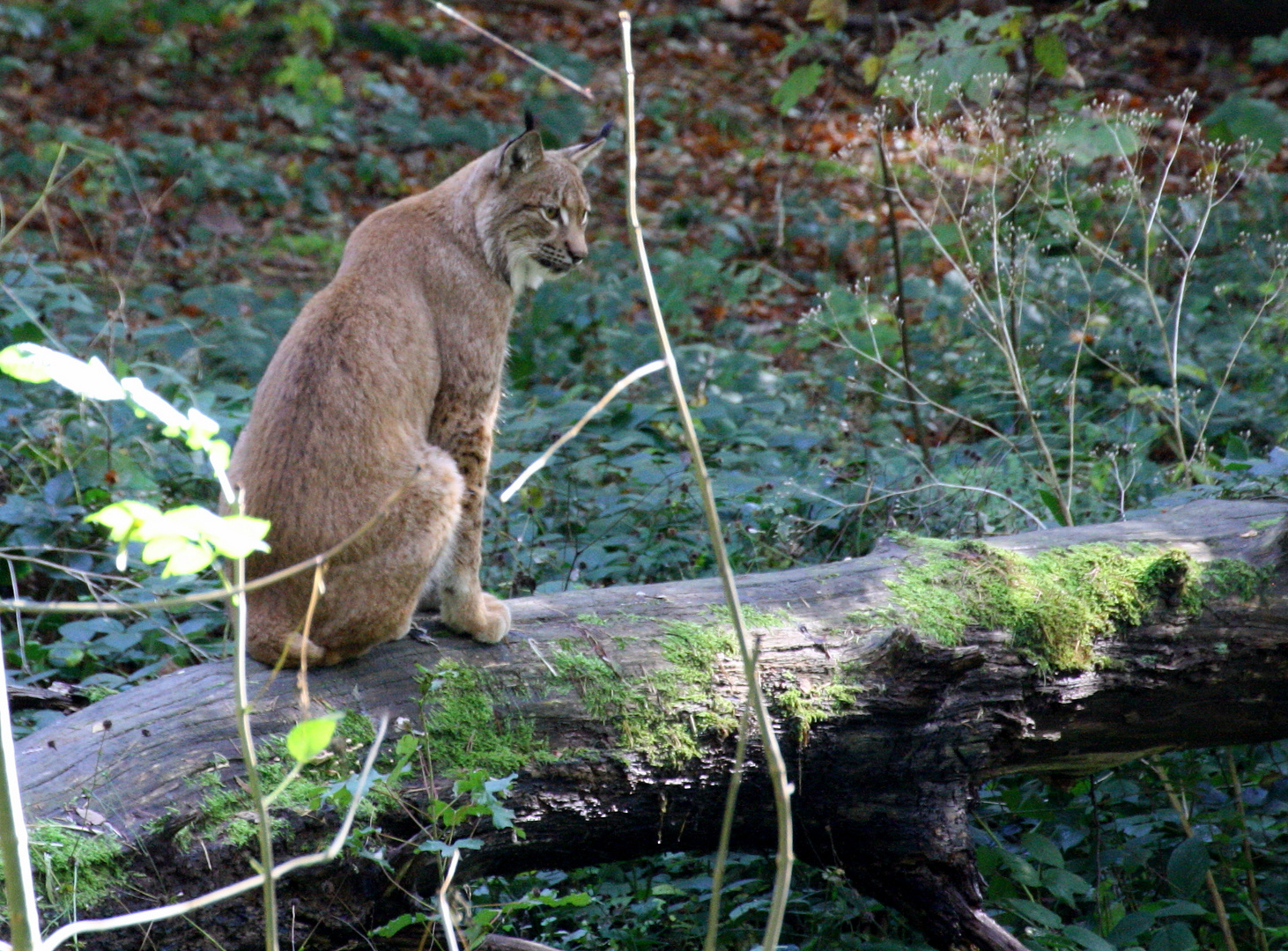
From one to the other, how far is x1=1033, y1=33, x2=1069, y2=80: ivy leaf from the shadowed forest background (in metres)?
0.02

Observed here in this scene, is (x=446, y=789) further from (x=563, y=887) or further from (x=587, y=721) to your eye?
(x=563, y=887)

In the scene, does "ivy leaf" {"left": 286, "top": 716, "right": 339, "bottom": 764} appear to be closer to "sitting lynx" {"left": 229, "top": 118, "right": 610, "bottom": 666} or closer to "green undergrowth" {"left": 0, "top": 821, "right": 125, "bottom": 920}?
"green undergrowth" {"left": 0, "top": 821, "right": 125, "bottom": 920}

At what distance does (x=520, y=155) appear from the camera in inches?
159

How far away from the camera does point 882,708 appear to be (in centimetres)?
317

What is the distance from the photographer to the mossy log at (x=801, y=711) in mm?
2871

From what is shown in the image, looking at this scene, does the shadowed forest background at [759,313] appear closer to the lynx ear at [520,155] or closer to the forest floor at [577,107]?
the forest floor at [577,107]

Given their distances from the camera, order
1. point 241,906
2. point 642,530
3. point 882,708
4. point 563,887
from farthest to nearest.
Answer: point 642,530 → point 563,887 → point 882,708 → point 241,906

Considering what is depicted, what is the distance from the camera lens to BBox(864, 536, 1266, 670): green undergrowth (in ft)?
11.0

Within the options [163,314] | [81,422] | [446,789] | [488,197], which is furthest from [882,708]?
[163,314]

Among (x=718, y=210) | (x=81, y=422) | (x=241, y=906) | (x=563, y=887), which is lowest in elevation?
(x=563, y=887)

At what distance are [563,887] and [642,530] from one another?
5.27 feet

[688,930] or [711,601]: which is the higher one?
[711,601]

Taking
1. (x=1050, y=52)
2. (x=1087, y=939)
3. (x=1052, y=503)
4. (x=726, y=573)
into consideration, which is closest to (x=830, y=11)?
(x=1050, y=52)

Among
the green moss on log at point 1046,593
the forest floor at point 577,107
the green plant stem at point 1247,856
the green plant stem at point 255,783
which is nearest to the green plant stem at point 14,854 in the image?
the green plant stem at point 255,783
